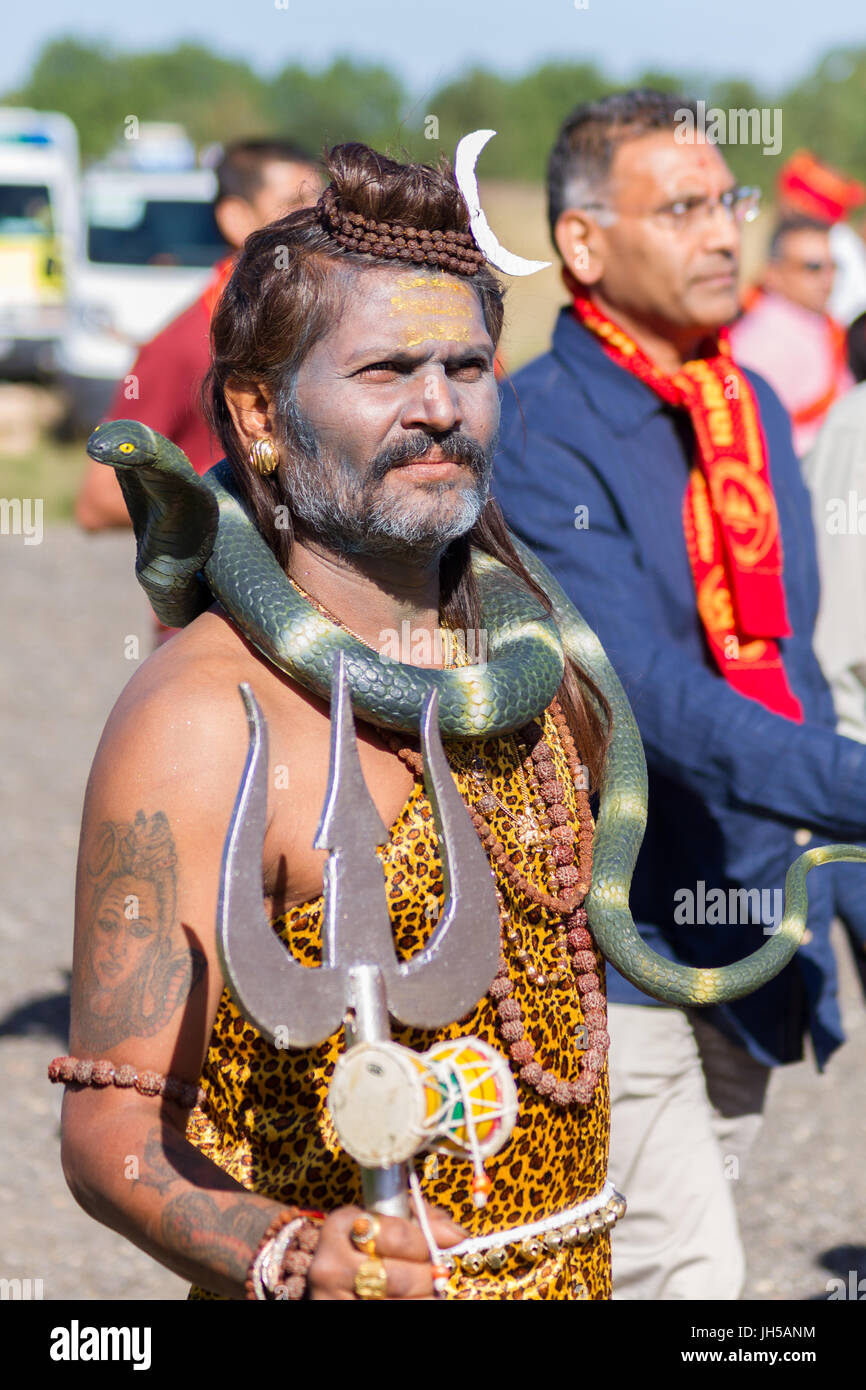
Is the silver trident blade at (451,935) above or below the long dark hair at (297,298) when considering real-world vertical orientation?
below

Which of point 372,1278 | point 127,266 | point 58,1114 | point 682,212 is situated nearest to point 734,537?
point 682,212

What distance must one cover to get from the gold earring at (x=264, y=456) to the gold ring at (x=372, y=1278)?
998mm

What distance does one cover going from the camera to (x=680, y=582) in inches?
123

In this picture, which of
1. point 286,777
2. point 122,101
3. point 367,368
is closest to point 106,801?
point 286,777

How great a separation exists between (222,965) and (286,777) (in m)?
0.39

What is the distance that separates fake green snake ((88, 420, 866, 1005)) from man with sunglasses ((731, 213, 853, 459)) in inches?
166

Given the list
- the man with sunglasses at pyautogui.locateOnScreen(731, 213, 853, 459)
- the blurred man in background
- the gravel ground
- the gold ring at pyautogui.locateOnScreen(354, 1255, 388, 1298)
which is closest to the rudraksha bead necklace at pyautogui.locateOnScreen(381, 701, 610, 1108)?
the gold ring at pyautogui.locateOnScreen(354, 1255, 388, 1298)

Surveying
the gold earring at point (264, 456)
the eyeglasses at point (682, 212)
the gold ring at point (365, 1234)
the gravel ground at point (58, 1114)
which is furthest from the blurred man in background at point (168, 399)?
the gold ring at point (365, 1234)

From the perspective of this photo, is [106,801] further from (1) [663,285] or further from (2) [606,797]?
(1) [663,285]

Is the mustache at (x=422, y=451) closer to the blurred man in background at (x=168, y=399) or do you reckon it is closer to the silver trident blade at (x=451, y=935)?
the silver trident blade at (x=451, y=935)

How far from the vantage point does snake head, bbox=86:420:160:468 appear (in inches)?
68.2

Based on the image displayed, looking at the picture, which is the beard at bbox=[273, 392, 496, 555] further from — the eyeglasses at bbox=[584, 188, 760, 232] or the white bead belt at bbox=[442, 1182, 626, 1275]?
the eyeglasses at bbox=[584, 188, 760, 232]

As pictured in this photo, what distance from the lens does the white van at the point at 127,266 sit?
14680 mm

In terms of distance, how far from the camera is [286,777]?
6.19ft
